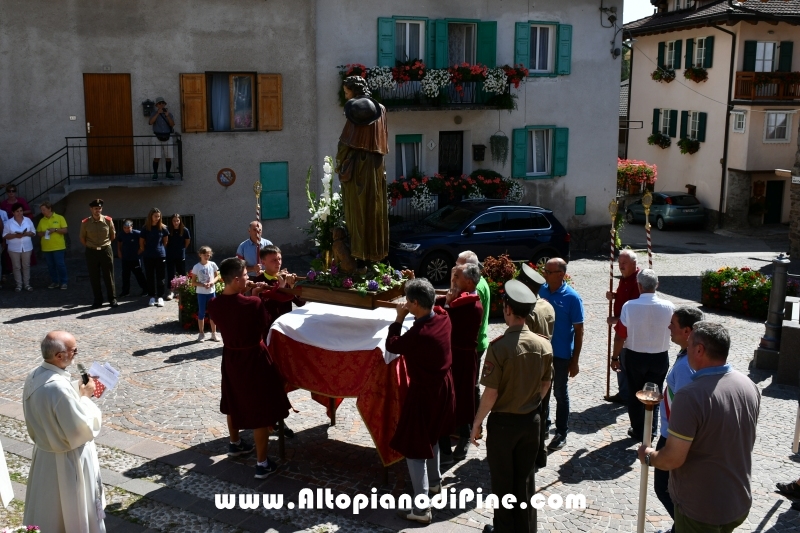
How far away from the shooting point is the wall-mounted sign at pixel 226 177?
21.0 m

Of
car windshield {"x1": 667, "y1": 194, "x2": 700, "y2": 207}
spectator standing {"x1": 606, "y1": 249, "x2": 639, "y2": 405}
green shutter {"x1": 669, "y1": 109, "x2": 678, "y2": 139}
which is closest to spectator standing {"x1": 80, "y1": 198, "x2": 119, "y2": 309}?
spectator standing {"x1": 606, "y1": 249, "x2": 639, "y2": 405}

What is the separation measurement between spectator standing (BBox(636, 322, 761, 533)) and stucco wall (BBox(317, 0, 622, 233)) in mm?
17291

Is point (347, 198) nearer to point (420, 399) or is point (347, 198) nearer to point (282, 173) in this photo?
point (420, 399)

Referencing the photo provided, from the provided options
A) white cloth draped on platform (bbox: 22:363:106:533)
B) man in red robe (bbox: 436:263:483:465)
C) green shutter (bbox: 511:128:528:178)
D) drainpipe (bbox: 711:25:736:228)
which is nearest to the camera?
white cloth draped on platform (bbox: 22:363:106:533)

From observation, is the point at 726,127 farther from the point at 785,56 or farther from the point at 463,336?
the point at 463,336

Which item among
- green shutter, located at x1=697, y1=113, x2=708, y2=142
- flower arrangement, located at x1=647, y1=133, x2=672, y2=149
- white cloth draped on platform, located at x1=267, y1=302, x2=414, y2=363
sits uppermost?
green shutter, located at x1=697, y1=113, x2=708, y2=142

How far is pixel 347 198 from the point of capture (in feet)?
28.9

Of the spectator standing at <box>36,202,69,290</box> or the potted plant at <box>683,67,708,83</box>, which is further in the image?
the potted plant at <box>683,67,708,83</box>

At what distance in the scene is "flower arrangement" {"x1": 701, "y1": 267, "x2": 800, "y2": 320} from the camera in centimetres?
1563

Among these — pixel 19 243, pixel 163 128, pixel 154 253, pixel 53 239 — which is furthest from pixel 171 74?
pixel 154 253

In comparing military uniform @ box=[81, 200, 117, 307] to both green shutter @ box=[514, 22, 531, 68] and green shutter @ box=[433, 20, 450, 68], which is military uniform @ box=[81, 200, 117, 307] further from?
green shutter @ box=[514, 22, 531, 68]

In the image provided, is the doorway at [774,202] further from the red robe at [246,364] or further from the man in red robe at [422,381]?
the red robe at [246,364]

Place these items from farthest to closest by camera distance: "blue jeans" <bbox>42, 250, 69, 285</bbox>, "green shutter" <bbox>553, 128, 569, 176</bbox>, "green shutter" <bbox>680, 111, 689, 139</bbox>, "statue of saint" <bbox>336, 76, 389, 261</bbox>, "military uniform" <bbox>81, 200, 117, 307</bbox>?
"green shutter" <bbox>680, 111, 689, 139</bbox> < "green shutter" <bbox>553, 128, 569, 176</bbox> < "blue jeans" <bbox>42, 250, 69, 285</bbox> < "military uniform" <bbox>81, 200, 117, 307</bbox> < "statue of saint" <bbox>336, 76, 389, 261</bbox>

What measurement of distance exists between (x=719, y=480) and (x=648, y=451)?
1.52 feet
